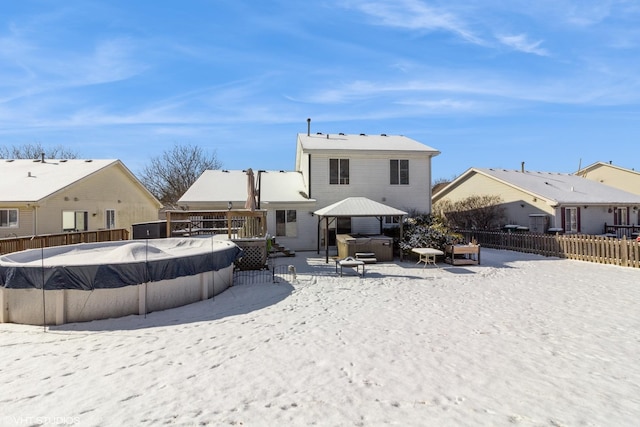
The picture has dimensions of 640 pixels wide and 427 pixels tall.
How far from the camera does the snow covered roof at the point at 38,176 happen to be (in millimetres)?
16797

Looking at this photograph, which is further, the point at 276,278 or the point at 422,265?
the point at 422,265

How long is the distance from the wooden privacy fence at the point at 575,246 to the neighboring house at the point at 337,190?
15.0ft

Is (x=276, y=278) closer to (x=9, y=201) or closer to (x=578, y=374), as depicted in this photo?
(x=578, y=374)

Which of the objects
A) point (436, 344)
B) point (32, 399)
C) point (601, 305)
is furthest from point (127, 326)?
point (601, 305)

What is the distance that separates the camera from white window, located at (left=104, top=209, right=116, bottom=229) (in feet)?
72.4

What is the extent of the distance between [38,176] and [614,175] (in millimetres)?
44417

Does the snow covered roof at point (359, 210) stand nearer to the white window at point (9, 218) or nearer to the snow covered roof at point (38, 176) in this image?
the snow covered roof at point (38, 176)

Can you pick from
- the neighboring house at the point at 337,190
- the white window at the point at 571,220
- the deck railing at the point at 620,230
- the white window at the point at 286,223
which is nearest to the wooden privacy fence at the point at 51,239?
the neighboring house at the point at 337,190

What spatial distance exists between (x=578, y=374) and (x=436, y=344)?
189 centimetres

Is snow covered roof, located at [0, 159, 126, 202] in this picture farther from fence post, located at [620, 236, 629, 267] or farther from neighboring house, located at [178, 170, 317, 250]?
fence post, located at [620, 236, 629, 267]

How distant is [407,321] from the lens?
6988 mm

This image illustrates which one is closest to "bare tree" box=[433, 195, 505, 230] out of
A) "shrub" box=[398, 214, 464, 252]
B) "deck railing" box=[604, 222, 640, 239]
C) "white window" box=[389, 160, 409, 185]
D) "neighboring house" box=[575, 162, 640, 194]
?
"deck railing" box=[604, 222, 640, 239]

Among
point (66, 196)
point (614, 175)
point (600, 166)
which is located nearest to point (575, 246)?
point (614, 175)

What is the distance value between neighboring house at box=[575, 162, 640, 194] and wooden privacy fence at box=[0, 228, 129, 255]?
3958 centimetres
